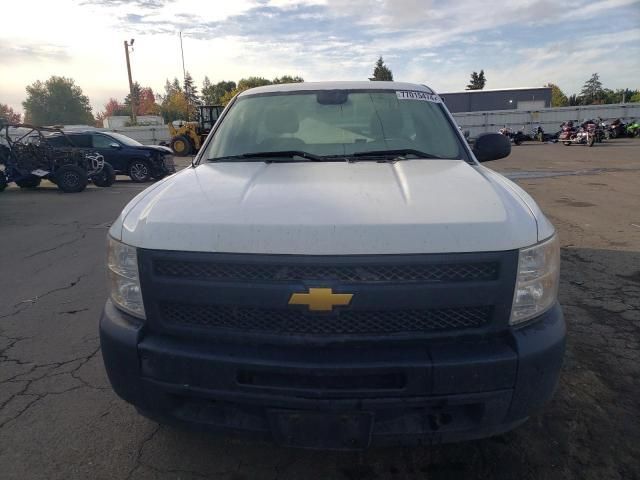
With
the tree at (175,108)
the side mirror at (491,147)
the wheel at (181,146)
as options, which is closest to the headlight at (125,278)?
the side mirror at (491,147)

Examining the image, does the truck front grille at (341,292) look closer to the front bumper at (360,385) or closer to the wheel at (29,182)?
the front bumper at (360,385)

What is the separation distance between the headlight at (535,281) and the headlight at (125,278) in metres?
1.62

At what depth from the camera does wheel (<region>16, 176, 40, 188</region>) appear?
1339 centimetres

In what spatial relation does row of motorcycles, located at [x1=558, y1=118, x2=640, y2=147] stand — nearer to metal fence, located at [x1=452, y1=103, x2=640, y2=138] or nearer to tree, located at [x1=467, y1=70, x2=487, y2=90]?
metal fence, located at [x1=452, y1=103, x2=640, y2=138]

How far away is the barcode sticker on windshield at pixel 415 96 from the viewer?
3.56 meters

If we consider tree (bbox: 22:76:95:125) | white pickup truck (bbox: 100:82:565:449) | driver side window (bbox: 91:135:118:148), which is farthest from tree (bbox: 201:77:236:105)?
white pickup truck (bbox: 100:82:565:449)

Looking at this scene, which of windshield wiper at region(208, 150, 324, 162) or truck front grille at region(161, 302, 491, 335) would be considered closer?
truck front grille at region(161, 302, 491, 335)

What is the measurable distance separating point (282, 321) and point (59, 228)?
773 cm

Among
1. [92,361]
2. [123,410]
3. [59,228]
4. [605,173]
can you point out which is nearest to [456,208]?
[123,410]

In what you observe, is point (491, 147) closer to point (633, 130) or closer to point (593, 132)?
point (593, 132)

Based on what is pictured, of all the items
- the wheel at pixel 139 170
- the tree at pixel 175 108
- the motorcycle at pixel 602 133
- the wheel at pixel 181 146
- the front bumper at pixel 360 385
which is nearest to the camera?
the front bumper at pixel 360 385

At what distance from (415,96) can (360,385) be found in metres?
2.44

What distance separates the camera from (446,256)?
1.88m

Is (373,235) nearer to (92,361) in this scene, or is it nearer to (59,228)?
(92,361)
